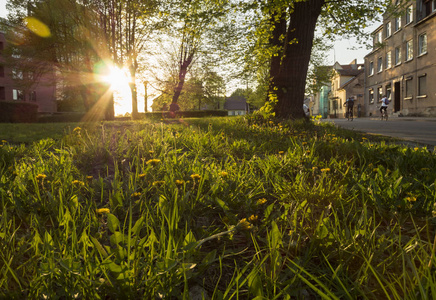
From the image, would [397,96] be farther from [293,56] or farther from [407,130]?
[293,56]

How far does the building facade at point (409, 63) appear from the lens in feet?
77.6

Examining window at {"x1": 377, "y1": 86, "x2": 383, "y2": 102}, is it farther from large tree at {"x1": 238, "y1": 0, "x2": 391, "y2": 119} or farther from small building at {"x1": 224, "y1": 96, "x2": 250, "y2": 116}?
small building at {"x1": 224, "y1": 96, "x2": 250, "y2": 116}

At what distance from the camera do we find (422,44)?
82.6 feet

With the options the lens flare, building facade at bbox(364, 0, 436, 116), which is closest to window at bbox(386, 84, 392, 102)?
building facade at bbox(364, 0, 436, 116)

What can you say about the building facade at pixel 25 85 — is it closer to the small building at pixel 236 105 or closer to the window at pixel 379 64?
the window at pixel 379 64

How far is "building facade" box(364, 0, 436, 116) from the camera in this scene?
2364 centimetres

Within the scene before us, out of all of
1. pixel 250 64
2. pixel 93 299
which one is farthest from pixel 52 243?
pixel 250 64

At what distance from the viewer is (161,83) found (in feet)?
105

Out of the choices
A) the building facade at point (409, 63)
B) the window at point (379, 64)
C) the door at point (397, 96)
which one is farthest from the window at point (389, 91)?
A: the window at point (379, 64)

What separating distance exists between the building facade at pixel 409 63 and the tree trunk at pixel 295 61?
1596 cm

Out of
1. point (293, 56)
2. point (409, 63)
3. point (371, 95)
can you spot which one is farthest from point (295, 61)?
point (371, 95)

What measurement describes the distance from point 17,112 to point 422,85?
95.6 feet

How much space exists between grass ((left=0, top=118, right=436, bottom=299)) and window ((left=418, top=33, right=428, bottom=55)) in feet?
90.1

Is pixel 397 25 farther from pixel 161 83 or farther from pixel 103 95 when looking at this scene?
pixel 103 95
